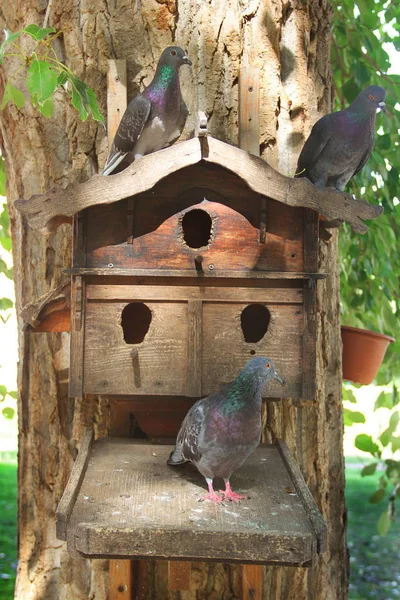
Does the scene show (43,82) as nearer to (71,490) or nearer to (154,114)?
(154,114)

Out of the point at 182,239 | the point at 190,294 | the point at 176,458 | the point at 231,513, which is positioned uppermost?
the point at 182,239

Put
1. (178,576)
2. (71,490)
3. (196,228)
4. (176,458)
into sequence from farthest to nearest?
1. (196,228)
2. (178,576)
3. (176,458)
4. (71,490)

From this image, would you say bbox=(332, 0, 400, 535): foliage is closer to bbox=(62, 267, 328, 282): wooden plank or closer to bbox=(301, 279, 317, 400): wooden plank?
bbox=(301, 279, 317, 400): wooden plank

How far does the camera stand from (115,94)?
2984mm

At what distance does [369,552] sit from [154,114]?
4479 millimetres

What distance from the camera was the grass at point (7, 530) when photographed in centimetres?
531

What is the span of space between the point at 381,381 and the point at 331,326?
1.04m

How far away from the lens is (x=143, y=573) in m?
2.96

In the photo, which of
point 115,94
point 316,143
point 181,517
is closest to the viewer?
point 181,517

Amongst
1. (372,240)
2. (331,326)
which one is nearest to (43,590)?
(331,326)

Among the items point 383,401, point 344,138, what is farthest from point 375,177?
point 344,138

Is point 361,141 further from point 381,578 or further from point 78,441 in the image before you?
point 381,578

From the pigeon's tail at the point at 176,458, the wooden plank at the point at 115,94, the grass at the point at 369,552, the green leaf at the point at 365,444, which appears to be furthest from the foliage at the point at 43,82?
the grass at the point at 369,552

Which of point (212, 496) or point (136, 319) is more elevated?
point (136, 319)
